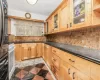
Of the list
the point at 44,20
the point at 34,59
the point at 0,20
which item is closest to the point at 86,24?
the point at 0,20

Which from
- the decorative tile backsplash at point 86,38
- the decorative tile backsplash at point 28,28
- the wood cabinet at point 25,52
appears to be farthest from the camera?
the decorative tile backsplash at point 28,28

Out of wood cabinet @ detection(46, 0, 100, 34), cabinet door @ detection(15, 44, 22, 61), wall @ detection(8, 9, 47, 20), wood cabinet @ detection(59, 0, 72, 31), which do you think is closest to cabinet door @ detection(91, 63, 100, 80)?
wood cabinet @ detection(46, 0, 100, 34)

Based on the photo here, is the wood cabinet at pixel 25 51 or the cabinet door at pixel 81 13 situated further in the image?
the wood cabinet at pixel 25 51

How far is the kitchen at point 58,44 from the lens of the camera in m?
0.95

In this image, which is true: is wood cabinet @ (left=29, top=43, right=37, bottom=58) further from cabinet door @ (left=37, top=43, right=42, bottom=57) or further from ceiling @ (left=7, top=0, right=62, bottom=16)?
ceiling @ (left=7, top=0, right=62, bottom=16)

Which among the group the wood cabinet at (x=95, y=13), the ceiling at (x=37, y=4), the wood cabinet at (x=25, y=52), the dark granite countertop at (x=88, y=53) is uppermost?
the ceiling at (x=37, y=4)

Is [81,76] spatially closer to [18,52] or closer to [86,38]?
[86,38]

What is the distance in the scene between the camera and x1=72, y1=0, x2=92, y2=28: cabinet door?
107 centimetres

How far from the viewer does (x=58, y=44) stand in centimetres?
231

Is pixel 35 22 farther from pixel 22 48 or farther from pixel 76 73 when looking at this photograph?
pixel 76 73

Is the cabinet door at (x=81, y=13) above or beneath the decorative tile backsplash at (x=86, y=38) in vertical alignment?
above

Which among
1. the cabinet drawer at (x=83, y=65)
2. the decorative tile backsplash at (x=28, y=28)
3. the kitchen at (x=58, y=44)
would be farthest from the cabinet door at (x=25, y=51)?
the cabinet drawer at (x=83, y=65)

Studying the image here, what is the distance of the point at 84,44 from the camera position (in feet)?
5.16

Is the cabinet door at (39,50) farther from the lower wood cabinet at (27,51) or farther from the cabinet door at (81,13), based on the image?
the cabinet door at (81,13)
